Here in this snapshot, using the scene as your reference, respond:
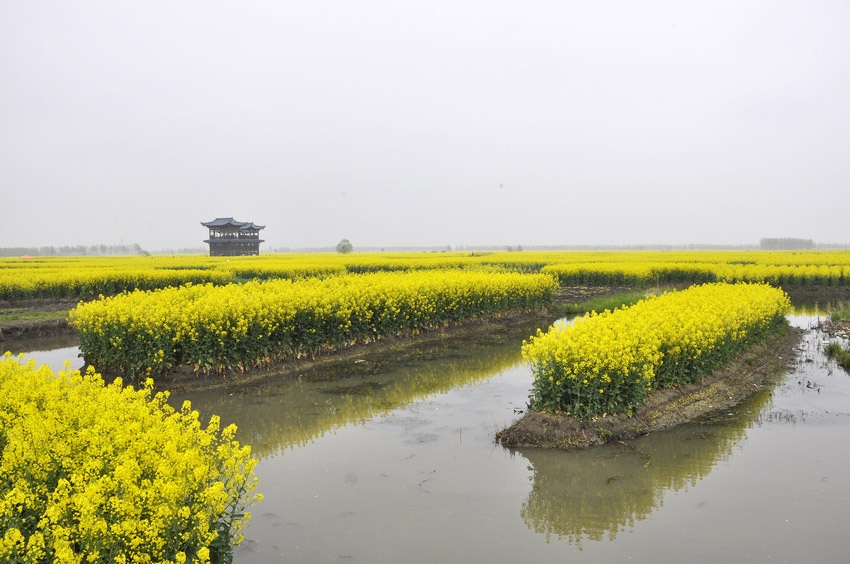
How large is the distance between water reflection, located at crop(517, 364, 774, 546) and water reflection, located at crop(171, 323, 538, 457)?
3.53 meters

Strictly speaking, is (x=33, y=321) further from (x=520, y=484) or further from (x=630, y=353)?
(x=630, y=353)

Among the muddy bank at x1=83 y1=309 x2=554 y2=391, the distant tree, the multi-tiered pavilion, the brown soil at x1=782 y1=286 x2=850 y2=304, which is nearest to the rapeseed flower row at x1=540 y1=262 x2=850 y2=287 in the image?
the brown soil at x1=782 y1=286 x2=850 y2=304

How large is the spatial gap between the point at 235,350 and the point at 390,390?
3.69 meters

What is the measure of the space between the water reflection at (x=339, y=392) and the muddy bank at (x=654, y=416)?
299 cm

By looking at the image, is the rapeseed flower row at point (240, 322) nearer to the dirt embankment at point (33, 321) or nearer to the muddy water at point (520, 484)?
the muddy water at point (520, 484)

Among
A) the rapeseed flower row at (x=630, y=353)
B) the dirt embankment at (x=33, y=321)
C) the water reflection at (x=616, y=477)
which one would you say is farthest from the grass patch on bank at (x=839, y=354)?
the dirt embankment at (x=33, y=321)

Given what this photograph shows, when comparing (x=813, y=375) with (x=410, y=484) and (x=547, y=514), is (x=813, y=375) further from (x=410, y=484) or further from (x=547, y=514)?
(x=410, y=484)

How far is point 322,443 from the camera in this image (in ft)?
26.6

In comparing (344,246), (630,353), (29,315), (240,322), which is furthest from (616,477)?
(344,246)

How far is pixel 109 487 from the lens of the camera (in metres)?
3.52

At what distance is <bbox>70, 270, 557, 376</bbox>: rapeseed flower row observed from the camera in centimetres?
1104

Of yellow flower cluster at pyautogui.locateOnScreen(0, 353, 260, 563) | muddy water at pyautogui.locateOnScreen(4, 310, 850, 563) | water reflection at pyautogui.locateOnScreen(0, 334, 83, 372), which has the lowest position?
muddy water at pyautogui.locateOnScreen(4, 310, 850, 563)

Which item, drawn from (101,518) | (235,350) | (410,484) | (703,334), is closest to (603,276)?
(703,334)

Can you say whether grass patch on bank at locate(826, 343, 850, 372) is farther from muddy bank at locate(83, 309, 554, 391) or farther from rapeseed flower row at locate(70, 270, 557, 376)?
rapeseed flower row at locate(70, 270, 557, 376)
